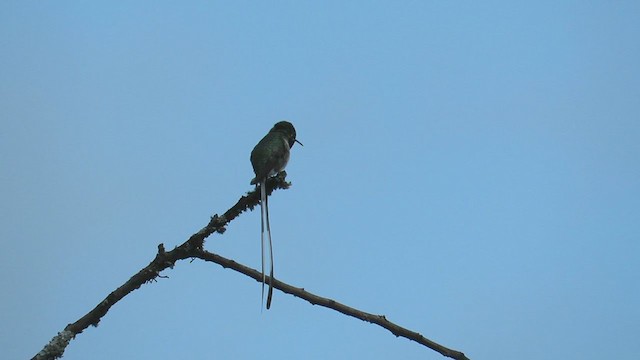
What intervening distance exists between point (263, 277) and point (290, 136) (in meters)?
3.14

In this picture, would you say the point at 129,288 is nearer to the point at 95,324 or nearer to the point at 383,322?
the point at 95,324

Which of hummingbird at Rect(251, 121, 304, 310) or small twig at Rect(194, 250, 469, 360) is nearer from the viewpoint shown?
small twig at Rect(194, 250, 469, 360)

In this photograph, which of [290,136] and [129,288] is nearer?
[129,288]

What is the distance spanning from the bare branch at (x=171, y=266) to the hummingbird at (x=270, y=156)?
0.32 metres

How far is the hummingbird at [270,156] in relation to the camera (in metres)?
5.17

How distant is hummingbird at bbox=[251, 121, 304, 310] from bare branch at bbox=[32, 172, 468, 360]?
0.32 m

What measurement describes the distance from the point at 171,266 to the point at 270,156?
6.64ft

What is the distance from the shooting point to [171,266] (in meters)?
4.43

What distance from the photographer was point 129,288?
425cm

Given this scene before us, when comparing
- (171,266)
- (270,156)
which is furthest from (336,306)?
(270,156)

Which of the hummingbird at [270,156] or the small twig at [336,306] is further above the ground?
the hummingbird at [270,156]

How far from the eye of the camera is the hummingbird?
5.17m

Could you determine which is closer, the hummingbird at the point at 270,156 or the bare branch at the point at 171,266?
the bare branch at the point at 171,266

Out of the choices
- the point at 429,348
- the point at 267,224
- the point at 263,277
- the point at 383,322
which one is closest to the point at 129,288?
the point at 263,277
